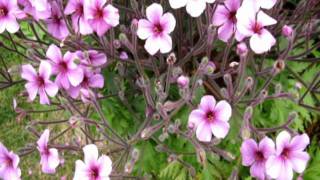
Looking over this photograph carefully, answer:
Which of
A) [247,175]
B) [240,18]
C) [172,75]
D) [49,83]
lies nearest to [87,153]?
[49,83]

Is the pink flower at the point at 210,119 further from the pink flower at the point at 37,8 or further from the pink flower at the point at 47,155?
the pink flower at the point at 37,8

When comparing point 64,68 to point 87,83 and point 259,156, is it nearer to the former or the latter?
point 87,83

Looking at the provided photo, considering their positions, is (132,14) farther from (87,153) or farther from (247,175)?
(247,175)

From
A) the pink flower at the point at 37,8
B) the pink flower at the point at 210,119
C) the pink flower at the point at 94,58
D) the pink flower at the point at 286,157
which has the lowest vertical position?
the pink flower at the point at 286,157

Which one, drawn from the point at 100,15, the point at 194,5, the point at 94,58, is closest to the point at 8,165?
the point at 94,58

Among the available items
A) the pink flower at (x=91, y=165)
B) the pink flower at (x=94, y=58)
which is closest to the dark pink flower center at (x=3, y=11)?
the pink flower at (x=94, y=58)
